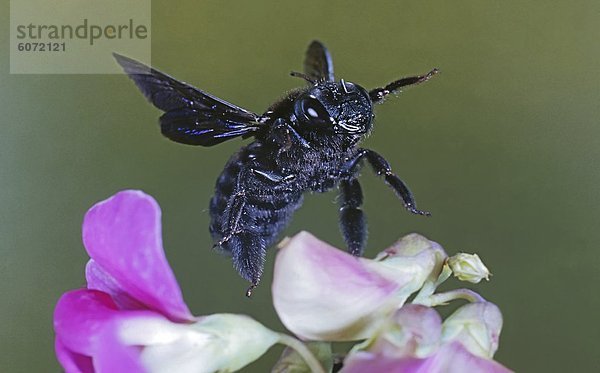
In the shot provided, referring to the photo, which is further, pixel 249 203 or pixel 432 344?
pixel 249 203

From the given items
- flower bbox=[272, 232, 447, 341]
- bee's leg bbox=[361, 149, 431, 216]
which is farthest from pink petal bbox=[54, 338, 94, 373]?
bee's leg bbox=[361, 149, 431, 216]

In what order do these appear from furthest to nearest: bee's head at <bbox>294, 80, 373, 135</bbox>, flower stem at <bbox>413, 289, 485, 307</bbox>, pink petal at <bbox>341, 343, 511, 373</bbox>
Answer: bee's head at <bbox>294, 80, 373, 135</bbox> → flower stem at <bbox>413, 289, 485, 307</bbox> → pink petal at <bbox>341, 343, 511, 373</bbox>

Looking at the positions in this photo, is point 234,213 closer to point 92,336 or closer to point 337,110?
point 337,110

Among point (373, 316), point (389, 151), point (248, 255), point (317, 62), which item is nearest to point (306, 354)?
point (373, 316)

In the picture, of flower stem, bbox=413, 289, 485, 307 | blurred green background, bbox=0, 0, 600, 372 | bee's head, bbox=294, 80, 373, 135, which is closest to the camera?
flower stem, bbox=413, 289, 485, 307

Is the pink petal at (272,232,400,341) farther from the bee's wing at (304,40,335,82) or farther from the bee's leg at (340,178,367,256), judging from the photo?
the bee's wing at (304,40,335,82)

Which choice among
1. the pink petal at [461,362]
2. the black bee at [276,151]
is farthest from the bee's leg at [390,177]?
the pink petal at [461,362]

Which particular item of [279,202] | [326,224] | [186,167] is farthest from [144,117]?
[279,202]
